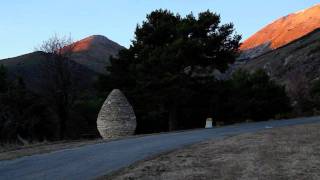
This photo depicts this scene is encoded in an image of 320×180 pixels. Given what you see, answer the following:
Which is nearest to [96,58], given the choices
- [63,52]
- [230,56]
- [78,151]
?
[63,52]

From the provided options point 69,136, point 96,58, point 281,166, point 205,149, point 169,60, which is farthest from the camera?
point 96,58

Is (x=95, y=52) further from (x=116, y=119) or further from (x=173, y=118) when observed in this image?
(x=116, y=119)

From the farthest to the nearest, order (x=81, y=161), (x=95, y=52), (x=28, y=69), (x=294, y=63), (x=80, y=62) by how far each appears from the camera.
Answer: (x=95, y=52) < (x=80, y=62) < (x=294, y=63) < (x=28, y=69) < (x=81, y=161)

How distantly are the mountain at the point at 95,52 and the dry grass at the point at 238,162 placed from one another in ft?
363

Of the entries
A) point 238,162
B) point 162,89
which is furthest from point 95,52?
point 238,162

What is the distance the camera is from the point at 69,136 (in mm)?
49750

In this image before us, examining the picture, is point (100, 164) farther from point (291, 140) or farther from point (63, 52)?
point (63, 52)

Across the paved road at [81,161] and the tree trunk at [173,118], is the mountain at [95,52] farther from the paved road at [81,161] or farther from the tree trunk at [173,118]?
the paved road at [81,161]

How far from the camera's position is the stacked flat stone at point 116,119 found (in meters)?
30.2

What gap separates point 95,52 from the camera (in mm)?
164000

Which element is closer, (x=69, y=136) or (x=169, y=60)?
(x=169, y=60)

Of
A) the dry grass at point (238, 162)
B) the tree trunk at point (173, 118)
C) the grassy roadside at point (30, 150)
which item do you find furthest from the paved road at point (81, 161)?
the tree trunk at point (173, 118)

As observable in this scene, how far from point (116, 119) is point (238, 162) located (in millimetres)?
17443

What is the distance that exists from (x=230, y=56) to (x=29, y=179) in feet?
105
